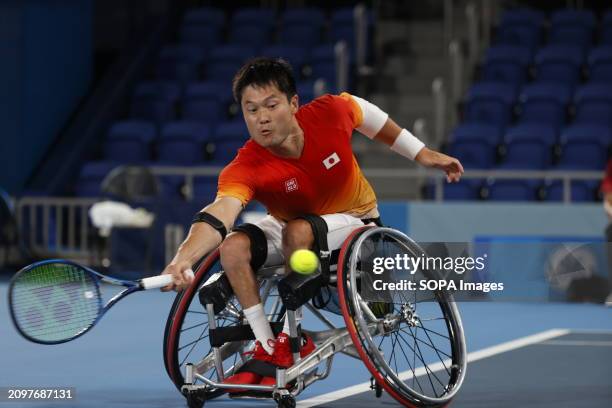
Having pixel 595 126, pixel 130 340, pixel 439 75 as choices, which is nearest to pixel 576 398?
pixel 130 340

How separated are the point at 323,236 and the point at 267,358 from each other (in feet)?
1.75

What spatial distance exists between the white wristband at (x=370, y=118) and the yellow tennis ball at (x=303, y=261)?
927 mm

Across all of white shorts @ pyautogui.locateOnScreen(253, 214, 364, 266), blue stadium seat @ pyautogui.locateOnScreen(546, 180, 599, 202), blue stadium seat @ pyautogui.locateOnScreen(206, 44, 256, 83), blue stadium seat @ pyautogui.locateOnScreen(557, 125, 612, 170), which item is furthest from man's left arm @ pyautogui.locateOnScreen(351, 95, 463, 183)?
blue stadium seat @ pyautogui.locateOnScreen(206, 44, 256, 83)

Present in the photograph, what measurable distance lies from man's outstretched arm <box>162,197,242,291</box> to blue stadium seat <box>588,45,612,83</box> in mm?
11642

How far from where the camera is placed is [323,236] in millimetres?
5492

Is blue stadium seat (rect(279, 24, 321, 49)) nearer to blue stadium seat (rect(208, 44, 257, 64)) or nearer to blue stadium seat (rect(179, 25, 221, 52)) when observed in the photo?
blue stadium seat (rect(208, 44, 257, 64))

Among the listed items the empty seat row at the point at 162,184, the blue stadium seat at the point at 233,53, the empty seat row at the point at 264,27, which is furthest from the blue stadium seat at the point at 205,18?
the empty seat row at the point at 162,184

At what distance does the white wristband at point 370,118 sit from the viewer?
605 centimetres

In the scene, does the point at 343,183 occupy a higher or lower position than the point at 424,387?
higher

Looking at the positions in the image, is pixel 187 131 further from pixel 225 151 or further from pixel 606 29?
pixel 606 29

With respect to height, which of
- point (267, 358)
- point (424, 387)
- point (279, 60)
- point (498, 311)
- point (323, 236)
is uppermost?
point (279, 60)

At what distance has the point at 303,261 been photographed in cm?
528

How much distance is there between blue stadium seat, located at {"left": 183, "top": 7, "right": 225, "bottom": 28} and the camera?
19.0 metres

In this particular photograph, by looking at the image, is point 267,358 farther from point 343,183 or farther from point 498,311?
point 498,311
